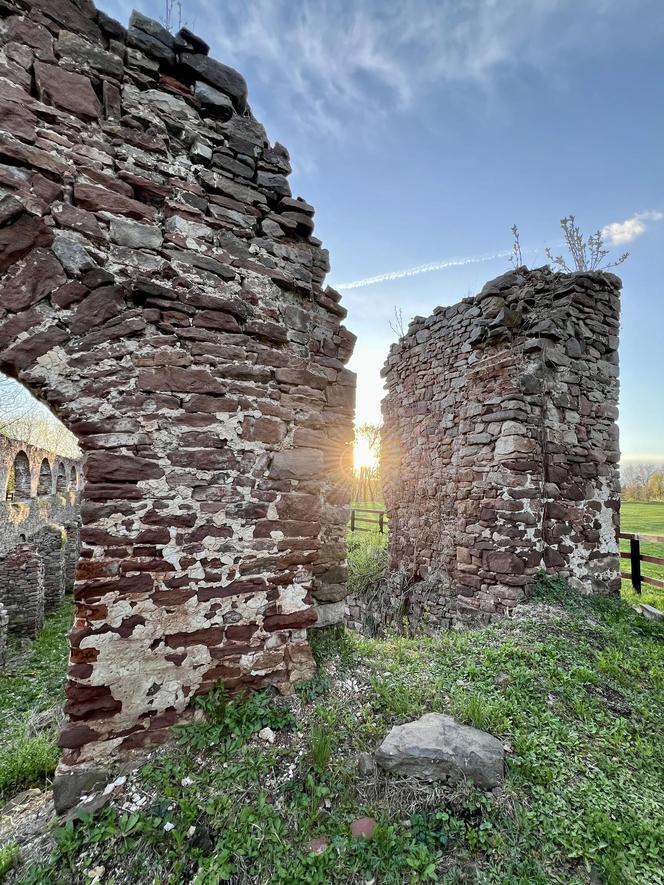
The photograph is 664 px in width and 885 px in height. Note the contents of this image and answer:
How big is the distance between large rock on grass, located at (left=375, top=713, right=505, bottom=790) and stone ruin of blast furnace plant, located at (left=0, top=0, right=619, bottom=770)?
0.90 meters

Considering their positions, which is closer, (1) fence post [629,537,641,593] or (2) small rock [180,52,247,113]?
(2) small rock [180,52,247,113]

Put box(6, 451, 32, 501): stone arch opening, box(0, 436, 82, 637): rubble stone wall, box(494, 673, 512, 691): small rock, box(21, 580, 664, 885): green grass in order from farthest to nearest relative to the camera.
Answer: box(6, 451, 32, 501): stone arch opening → box(0, 436, 82, 637): rubble stone wall → box(494, 673, 512, 691): small rock → box(21, 580, 664, 885): green grass

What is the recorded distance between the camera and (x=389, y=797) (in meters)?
2.19

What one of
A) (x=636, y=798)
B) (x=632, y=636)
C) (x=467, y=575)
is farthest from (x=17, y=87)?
(x=632, y=636)

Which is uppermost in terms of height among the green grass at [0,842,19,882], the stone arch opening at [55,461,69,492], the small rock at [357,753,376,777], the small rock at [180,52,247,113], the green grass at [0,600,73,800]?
the small rock at [180,52,247,113]

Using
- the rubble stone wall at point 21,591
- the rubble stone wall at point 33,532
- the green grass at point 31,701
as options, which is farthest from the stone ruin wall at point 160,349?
the rubble stone wall at point 21,591

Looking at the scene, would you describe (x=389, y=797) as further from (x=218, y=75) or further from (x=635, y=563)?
(x=635, y=563)

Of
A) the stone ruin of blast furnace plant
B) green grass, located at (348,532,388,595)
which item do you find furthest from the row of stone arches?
the stone ruin of blast furnace plant

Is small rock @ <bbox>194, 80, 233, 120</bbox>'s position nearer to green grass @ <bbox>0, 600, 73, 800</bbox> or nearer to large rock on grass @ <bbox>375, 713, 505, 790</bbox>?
large rock on grass @ <bbox>375, 713, 505, 790</bbox>

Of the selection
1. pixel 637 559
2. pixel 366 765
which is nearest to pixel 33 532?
pixel 366 765

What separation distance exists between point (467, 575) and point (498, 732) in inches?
122

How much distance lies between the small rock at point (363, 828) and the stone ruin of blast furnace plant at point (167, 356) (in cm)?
→ 104

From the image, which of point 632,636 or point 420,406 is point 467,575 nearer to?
point 632,636

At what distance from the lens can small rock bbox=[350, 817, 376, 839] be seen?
79.1 inches
